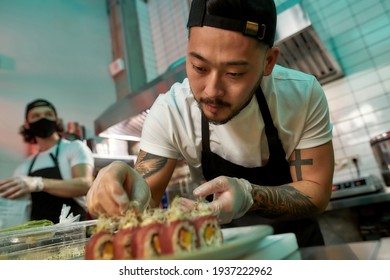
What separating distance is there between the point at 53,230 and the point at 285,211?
657 mm

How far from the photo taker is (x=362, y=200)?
4.55 feet

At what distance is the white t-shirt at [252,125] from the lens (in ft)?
3.31

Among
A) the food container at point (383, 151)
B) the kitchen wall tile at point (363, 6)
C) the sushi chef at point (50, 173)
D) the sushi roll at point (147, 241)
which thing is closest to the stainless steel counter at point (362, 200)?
the food container at point (383, 151)

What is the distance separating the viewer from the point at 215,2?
84 cm

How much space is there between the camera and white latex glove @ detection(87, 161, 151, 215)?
639 millimetres

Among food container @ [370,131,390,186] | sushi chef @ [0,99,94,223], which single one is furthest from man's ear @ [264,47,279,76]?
sushi chef @ [0,99,94,223]

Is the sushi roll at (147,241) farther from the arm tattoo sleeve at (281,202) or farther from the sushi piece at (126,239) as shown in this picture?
the arm tattoo sleeve at (281,202)

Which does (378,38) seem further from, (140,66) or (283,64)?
(140,66)

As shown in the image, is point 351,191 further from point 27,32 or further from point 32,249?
point 27,32

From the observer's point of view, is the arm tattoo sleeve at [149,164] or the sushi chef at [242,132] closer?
the sushi chef at [242,132]

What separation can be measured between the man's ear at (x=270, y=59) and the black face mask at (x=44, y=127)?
4.41ft

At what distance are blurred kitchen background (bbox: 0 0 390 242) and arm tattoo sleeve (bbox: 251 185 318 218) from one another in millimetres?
419

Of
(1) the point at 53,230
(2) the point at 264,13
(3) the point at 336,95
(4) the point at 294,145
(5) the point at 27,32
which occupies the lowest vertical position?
(1) the point at 53,230

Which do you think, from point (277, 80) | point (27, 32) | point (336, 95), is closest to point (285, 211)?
point (277, 80)
